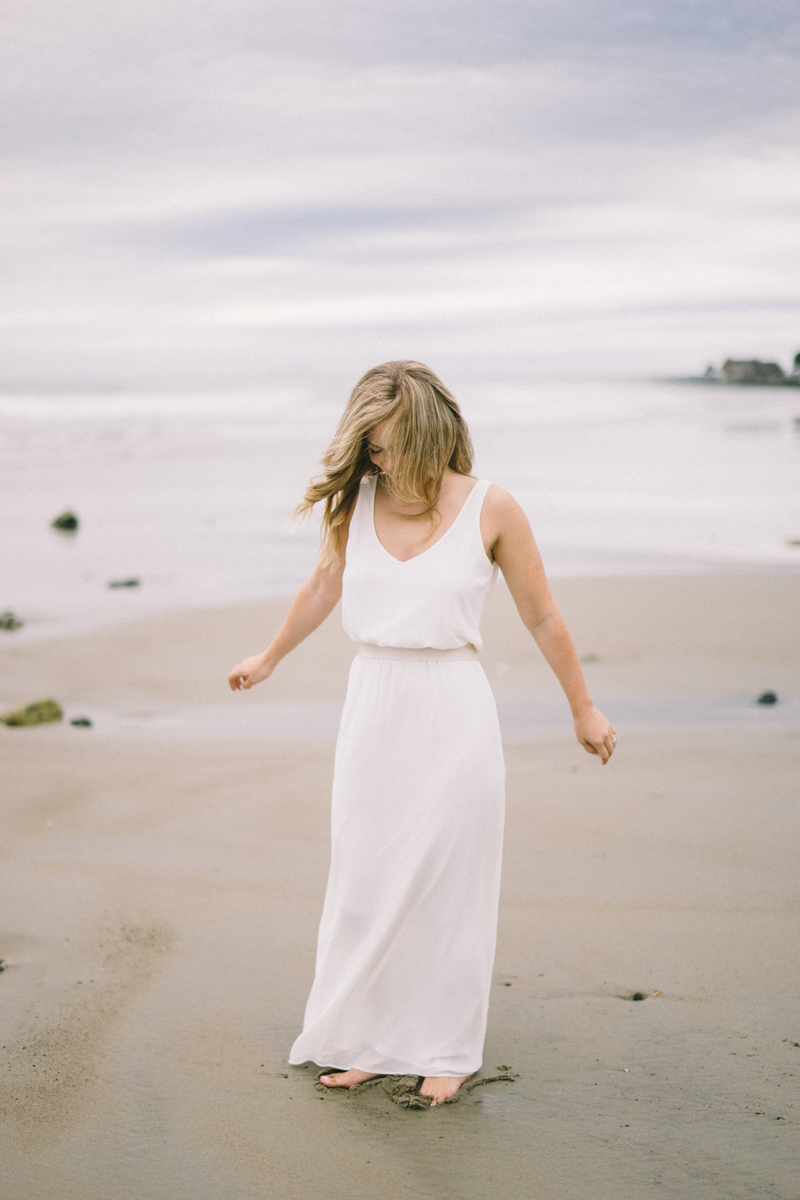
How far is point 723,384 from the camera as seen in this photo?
60.4 m

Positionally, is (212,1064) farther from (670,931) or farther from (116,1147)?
(670,931)

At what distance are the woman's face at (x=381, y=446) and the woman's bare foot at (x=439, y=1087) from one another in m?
1.73

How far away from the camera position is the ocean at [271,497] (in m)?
11.2

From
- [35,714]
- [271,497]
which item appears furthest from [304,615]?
[271,497]

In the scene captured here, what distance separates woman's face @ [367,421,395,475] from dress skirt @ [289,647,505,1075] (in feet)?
1.72

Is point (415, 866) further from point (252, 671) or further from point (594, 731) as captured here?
point (252, 671)

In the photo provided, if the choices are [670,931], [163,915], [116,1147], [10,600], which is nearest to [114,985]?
[163,915]

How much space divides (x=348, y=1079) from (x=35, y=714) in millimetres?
4052

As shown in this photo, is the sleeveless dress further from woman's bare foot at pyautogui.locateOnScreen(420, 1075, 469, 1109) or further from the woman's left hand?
the woman's left hand

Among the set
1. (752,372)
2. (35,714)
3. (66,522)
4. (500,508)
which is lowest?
(35,714)

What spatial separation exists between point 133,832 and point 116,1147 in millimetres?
2214

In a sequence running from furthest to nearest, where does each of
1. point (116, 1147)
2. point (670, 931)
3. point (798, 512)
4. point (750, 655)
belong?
point (798, 512) → point (750, 655) → point (670, 931) → point (116, 1147)

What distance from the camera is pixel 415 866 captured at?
297 cm

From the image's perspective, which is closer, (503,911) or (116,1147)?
(116,1147)
